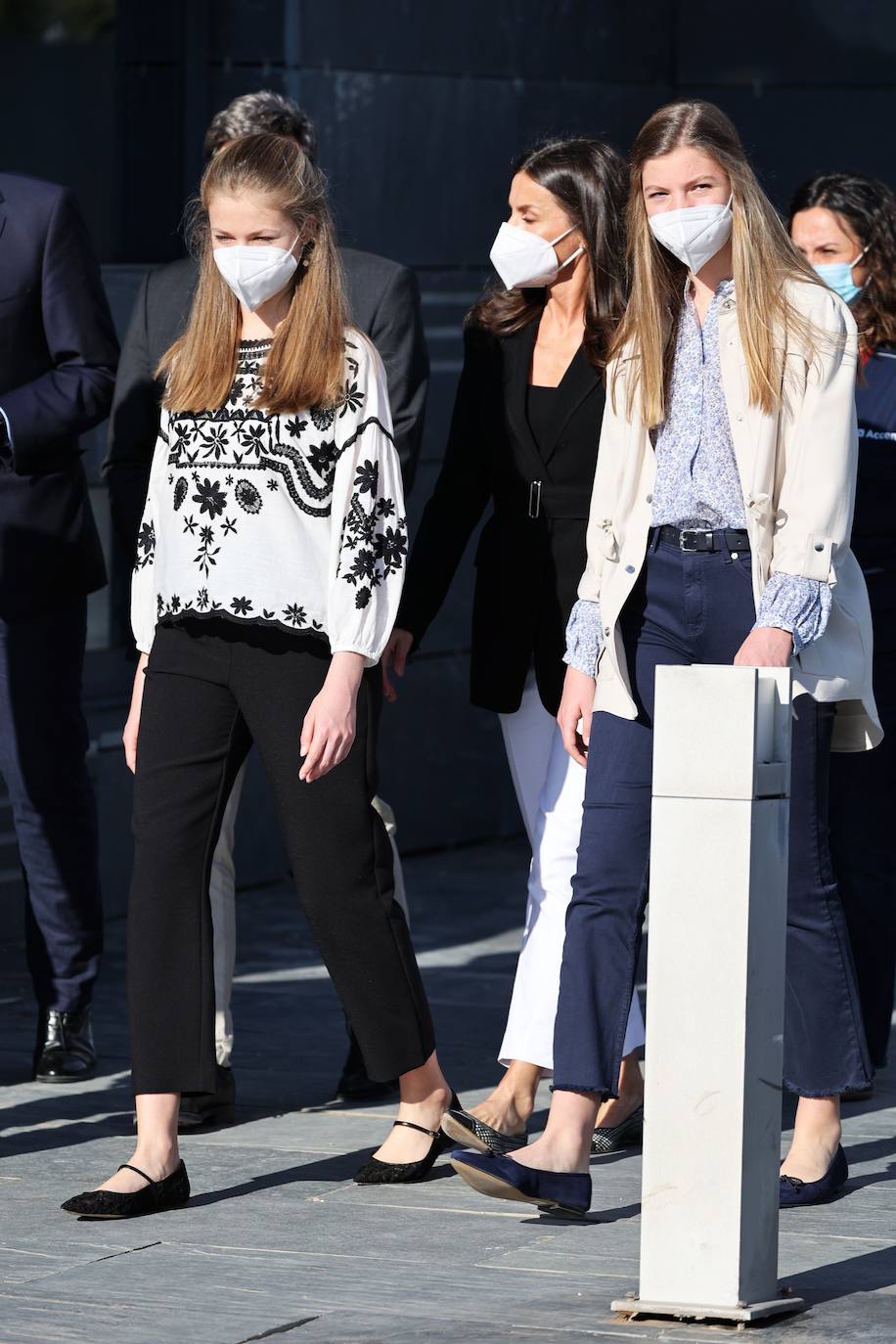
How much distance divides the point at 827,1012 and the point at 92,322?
2.31 metres

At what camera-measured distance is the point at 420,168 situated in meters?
8.81

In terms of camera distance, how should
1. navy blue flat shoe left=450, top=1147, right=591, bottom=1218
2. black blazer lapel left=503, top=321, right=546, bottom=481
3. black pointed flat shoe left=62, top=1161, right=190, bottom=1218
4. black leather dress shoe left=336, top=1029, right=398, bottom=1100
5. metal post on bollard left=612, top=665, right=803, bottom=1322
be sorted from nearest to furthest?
metal post on bollard left=612, top=665, right=803, bottom=1322 → navy blue flat shoe left=450, top=1147, right=591, bottom=1218 → black pointed flat shoe left=62, top=1161, right=190, bottom=1218 → black blazer lapel left=503, top=321, right=546, bottom=481 → black leather dress shoe left=336, top=1029, right=398, bottom=1100

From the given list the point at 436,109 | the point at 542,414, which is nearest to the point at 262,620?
the point at 542,414

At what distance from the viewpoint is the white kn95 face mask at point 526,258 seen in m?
5.31

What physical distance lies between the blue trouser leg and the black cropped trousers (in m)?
1.12

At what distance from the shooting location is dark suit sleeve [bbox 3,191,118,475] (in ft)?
18.9

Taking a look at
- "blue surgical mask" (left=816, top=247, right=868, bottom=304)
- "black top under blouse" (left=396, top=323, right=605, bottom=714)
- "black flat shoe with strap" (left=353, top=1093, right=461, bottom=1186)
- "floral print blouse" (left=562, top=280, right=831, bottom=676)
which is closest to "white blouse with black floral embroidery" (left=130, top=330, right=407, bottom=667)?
"floral print blouse" (left=562, top=280, right=831, bottom=676)

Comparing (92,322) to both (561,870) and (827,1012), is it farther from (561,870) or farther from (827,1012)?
(827,1012)

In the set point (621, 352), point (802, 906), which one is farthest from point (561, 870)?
point (621, 352)

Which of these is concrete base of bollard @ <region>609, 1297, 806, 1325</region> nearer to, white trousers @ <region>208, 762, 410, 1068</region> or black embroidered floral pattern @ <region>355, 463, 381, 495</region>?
black embroidered floral pattern @ <region>355, 463, 381, 495</region>

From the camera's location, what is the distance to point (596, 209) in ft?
17.5

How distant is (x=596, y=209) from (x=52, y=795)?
1.83 metres

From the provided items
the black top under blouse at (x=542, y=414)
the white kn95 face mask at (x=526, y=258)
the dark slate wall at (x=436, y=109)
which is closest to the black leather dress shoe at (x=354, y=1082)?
the black top under blouse at (x=542, y=414)

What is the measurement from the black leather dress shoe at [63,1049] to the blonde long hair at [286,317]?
1.73 metres
